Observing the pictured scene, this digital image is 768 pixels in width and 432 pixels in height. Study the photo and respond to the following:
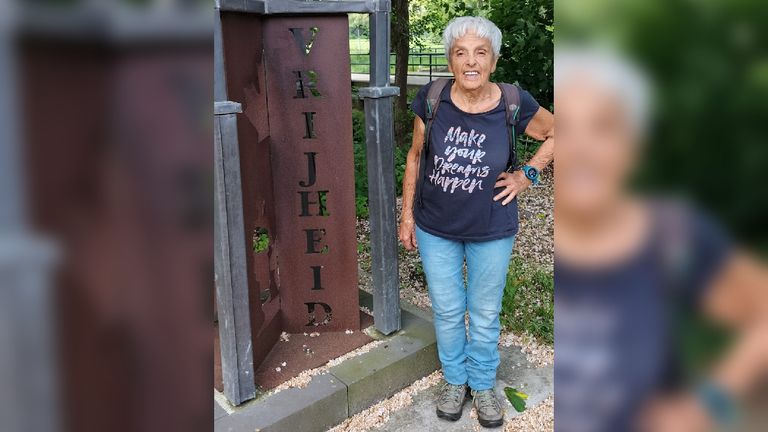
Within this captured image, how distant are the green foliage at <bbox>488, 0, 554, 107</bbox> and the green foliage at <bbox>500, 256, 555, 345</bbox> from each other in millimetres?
3787

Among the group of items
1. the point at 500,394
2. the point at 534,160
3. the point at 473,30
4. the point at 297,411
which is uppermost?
the point at 473,30

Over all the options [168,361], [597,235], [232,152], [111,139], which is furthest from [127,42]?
[232,152]

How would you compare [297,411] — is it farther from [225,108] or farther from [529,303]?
[529,303]

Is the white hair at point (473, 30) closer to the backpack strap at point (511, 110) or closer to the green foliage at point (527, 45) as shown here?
the backpack strap at point (511, 110)

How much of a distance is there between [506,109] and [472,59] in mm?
251

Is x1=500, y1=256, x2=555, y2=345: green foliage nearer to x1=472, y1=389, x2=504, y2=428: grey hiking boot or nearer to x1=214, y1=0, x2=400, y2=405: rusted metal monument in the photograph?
x1=472, y1=389, x2=504, y2=428: grey hiking boot

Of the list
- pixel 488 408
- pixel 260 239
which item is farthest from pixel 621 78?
pixel 260 239

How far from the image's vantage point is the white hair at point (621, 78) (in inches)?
15.1

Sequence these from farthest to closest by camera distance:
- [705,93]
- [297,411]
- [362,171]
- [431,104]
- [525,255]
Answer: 1. [362,171]
2. [525,255]
3. [297,411]
4. [431,104]
5. [705,93]

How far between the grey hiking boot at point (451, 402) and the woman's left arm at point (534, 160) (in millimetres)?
983

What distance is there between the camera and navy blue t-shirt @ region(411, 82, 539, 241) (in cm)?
272

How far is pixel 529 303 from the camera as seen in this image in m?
4.38

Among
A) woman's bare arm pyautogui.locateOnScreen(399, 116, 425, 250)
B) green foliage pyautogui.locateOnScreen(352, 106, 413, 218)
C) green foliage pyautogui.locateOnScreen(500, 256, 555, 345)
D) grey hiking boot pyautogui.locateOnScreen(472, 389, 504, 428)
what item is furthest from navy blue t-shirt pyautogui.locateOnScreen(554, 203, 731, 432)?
green foliage pyautogui.locateOnScreen(352, 106, 413, 218)

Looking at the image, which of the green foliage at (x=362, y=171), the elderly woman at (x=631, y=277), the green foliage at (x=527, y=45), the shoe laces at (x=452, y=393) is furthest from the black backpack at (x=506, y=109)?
the green foliage at (x=527, y=45)
